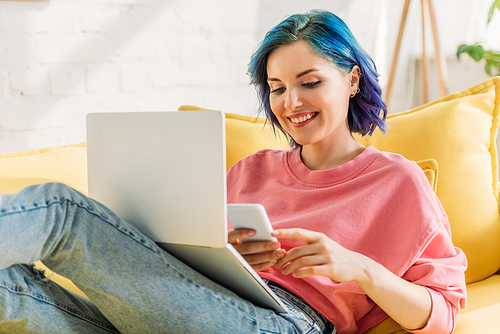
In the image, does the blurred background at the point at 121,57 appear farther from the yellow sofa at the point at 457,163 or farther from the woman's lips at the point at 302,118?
the woman's lips at the point at 302,118

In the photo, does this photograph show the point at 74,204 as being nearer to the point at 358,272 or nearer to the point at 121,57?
the point at 358,272

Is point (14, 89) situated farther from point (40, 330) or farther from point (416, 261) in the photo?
point (416, 261)

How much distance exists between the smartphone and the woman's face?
0.37 metres

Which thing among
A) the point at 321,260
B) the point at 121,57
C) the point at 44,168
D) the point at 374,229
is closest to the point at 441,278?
the point at 374,229

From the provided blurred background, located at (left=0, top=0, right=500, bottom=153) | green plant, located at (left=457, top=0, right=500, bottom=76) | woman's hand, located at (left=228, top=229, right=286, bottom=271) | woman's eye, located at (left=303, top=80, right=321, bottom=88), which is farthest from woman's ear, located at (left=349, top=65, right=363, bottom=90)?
green plant, located at (left=457, top=0, right=500, bottom=76)

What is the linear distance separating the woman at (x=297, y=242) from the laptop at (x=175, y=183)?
0.12 ft

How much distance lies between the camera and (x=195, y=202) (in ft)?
2.49

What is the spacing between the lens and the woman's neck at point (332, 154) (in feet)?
3.92

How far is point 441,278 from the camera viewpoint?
96 centimetres

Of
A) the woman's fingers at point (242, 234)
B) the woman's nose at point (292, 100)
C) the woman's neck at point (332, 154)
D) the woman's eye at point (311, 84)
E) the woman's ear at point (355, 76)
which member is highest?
the woman's ear at point (355, 76)

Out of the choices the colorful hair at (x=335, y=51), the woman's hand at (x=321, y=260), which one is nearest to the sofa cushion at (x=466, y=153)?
the colorful hair at (x=335, y=51)

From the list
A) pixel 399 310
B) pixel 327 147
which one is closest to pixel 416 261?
pixel 399 310

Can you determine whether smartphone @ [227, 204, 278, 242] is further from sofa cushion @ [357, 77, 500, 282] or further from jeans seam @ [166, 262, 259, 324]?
sofa cushion @ [357, 77, 500, 282]

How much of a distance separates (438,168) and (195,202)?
0.83 meters
